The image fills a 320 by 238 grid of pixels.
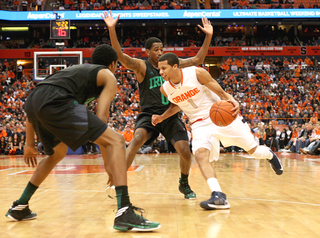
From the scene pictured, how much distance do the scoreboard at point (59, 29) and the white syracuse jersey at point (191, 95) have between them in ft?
43.9

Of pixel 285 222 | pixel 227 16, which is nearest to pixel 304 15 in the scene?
pixel 227 16

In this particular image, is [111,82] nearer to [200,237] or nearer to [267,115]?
[200,237]

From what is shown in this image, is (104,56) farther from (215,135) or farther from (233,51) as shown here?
(233,51)

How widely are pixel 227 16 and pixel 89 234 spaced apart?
29.9m

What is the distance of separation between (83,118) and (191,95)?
5.89ft

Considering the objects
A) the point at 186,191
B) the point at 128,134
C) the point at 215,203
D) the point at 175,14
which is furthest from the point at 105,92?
the point at 175,14

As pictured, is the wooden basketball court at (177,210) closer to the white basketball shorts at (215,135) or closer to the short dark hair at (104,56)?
the white basketball shorts at (215,135)

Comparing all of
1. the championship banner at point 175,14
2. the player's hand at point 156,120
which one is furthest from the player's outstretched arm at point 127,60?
the championship banner at point 175,14

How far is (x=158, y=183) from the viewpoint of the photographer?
6020mm

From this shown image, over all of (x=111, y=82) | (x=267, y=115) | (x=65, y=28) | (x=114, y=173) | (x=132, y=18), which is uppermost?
(x=132, y=18)

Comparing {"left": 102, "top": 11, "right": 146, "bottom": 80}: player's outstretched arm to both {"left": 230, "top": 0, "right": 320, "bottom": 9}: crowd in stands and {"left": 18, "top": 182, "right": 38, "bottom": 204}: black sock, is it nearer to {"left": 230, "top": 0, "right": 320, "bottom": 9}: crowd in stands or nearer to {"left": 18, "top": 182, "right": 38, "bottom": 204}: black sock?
{"left": 18, "top": 182, "right": 38, "bottom": 204}: black sock

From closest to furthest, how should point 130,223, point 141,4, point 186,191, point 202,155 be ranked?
point 130,223
point 202,155
point 186,191
point 141,4

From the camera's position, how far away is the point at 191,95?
4.33 meters

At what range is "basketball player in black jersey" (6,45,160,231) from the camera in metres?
2.87
